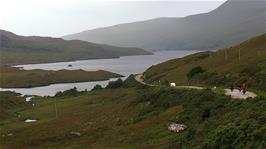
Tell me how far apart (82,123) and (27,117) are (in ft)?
92.8

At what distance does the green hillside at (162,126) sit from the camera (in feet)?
114

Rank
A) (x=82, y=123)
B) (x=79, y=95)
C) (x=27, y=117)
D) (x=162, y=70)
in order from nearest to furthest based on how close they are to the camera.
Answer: (x=82, y=123), (x=27, y=117), (x=79, y=95), (x=162, y=70)

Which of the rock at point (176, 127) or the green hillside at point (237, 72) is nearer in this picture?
the rock at point (176, 127)

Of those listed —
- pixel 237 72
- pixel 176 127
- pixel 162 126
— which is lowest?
pixel 162 126

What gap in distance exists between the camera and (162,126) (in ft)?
175

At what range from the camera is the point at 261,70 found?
77.2 meters

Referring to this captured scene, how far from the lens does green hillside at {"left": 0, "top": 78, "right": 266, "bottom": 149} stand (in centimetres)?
3462

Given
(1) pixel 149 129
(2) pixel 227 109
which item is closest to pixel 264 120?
(2) pixel 227 109

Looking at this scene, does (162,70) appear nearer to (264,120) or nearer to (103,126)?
(103,126)

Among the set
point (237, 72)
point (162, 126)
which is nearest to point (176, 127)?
point (162, 126)

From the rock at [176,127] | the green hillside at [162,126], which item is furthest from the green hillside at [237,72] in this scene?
the rock at [176,127]

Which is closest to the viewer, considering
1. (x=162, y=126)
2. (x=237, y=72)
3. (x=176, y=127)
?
(x=176, y=127)

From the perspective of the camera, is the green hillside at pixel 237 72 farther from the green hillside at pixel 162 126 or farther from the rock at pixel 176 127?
the rock at pixel 176 127

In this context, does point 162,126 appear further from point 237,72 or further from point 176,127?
point 237,72
